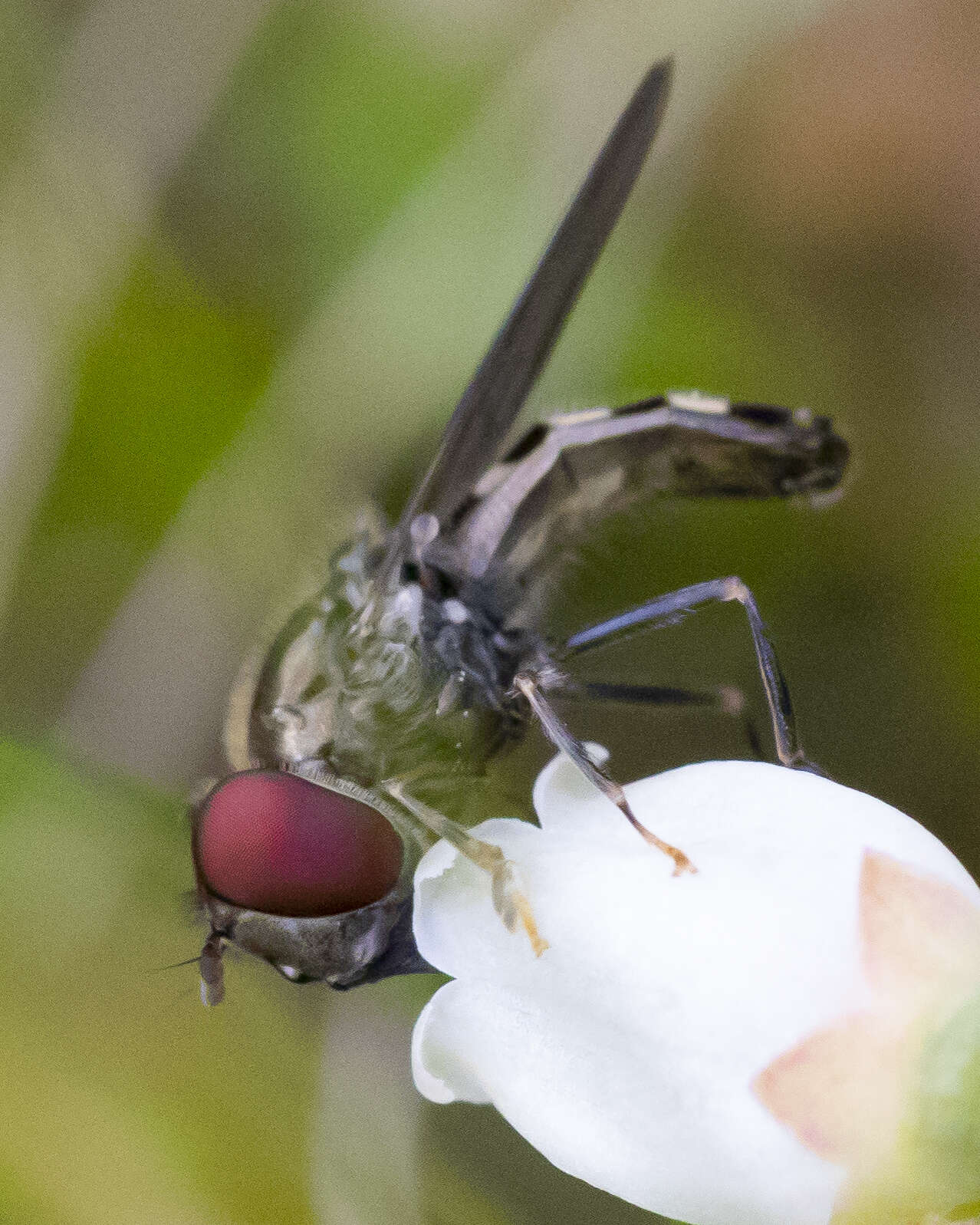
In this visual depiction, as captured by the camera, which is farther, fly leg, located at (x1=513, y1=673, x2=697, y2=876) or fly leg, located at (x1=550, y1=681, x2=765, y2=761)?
fly leg, located at (x1=550, y1=681, x2=765, y2=761)

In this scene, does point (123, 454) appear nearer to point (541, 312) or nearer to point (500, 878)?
Answer: point (541, 312)

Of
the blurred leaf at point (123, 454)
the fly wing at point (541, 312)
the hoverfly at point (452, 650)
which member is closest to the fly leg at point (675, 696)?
the hoverfly at point (452, 650)

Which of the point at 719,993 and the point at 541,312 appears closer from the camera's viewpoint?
the point at 719,993

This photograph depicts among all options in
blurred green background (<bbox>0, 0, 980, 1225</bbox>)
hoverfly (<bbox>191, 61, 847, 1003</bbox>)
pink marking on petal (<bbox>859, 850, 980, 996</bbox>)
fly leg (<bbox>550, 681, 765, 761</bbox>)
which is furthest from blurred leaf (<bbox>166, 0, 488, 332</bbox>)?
pink marking on petal (<bbox>859, 850, 980, 996</bbox>)

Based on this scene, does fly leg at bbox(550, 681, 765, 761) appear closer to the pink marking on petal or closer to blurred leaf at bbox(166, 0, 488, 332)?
the pink marking on petal

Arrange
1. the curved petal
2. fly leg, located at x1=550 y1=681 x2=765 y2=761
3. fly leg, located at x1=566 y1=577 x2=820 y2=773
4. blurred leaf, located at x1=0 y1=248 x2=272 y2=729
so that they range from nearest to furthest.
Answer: the curved petal, fly leg, located at x1=566 y1=577 x2=820 y2=773, fly leg, located at x1=550 y1=681 x2=765 y2=761, blurred leaf, located at x1=0 y1=248 x2=272 y2=729

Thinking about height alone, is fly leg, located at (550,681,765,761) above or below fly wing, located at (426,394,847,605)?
below

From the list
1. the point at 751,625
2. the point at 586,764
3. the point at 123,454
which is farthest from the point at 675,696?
the point at 123,454

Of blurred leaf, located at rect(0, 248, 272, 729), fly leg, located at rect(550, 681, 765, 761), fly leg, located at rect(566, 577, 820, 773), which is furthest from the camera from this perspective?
blurred leaf, located at rect(0, 248, 272, 729)
